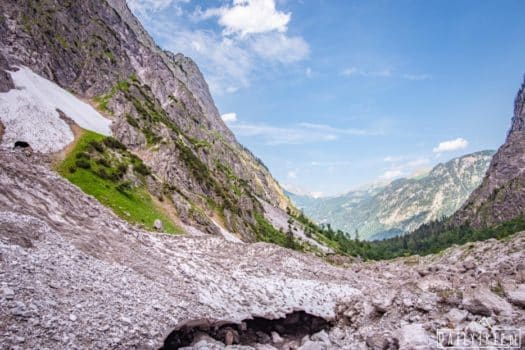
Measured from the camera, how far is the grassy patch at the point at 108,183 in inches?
1468

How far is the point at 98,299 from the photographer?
15.5 meters

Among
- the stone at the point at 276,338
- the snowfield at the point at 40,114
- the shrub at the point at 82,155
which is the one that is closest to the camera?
the stone at the point at 276,338

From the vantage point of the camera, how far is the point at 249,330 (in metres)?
21.2

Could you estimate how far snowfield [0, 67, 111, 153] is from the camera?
144ft

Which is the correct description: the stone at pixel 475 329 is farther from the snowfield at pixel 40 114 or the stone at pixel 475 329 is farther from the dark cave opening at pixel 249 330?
the snowfield at pixel 40 114

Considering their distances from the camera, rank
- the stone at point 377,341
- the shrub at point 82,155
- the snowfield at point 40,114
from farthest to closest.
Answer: the shrub at point 82,155, the snowfield at point 40,114, the stone at point 377,341

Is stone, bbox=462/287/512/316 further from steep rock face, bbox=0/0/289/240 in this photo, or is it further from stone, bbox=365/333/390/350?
steep rock face, bbox=0/0/289/240

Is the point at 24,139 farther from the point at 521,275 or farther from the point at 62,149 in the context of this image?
A: the point at 521,275

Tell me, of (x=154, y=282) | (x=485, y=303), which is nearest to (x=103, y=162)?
(x=154, y=282)

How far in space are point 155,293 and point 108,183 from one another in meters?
27.3

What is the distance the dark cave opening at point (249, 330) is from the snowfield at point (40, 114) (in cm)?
3558

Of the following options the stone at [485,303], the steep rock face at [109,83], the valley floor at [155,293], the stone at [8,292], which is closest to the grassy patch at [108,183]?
the steep rock face at [109,83]

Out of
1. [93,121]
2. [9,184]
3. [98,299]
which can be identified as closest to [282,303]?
[98,299]

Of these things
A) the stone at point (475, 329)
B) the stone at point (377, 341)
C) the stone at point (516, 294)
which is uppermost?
the stone at point (516, 294)
